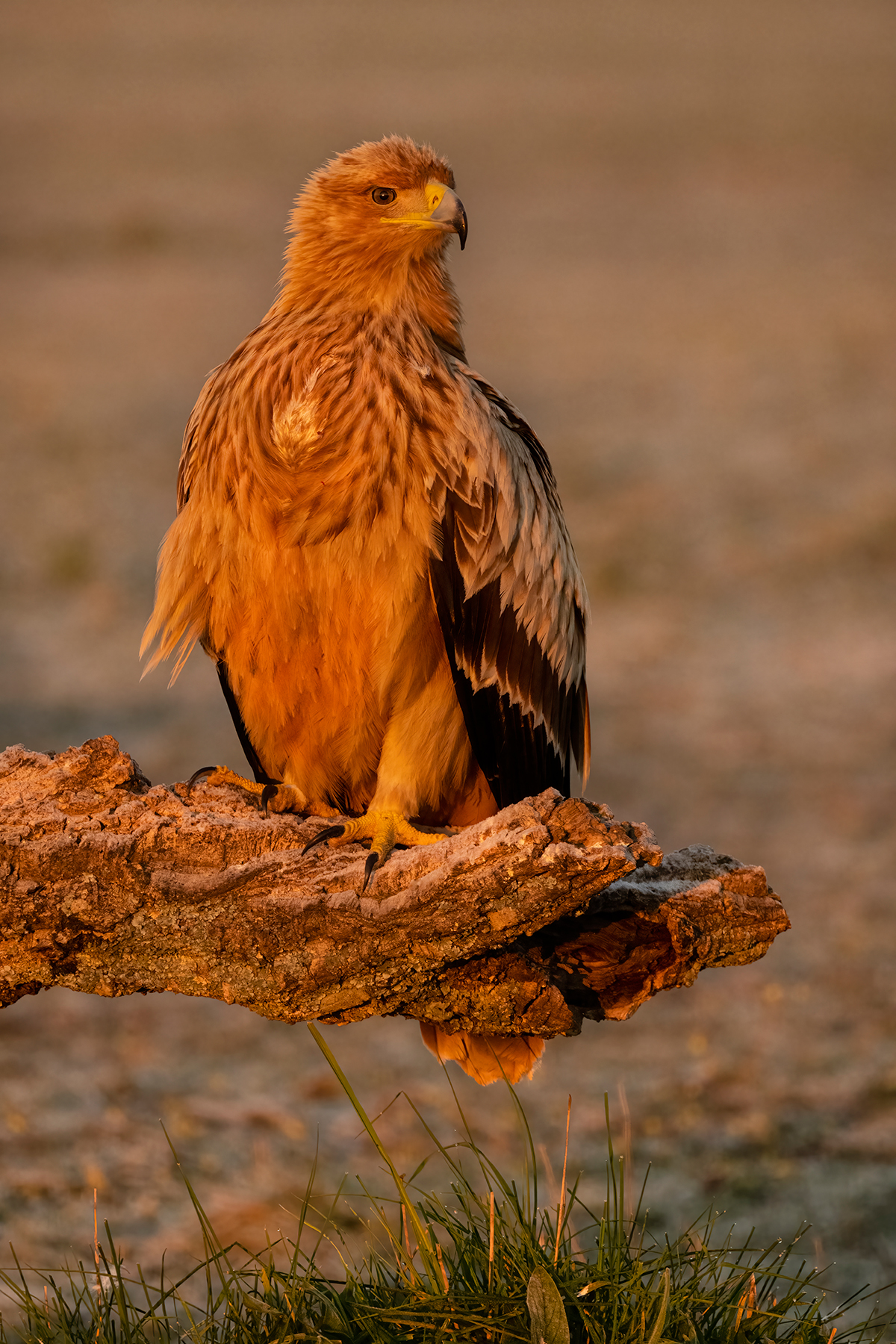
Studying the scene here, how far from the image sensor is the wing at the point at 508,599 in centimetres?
431

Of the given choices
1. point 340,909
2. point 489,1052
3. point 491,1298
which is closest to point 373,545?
point 340,909

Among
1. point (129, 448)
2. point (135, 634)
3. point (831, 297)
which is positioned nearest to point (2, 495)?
point (129, 448)

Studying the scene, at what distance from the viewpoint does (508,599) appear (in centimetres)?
455

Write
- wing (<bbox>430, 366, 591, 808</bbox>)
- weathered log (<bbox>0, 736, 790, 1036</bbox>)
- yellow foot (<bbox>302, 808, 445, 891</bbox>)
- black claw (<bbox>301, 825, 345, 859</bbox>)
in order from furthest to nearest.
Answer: wing (<bbox>430, 366, 591, 808</bbox>)
yellow foot (<bbox>302, 808, 445, 891</bbox>)
black claw (<bbox>301, 825, 345, 859</bbox>)
weathered log (<bbox>0, 736, 790, 1036</bbox>)

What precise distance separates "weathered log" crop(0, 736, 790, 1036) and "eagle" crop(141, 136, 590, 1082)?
0.36m

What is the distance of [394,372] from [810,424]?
48.1ft

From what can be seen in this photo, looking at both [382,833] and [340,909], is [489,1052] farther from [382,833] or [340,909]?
[340,909]

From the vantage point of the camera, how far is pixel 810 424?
1798 cm

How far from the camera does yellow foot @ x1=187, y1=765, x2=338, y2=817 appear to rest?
4461mm

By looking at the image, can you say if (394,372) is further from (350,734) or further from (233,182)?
(233,182)

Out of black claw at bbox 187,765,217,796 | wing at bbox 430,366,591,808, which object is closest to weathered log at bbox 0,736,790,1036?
black claw at bbox 187,765,217,796

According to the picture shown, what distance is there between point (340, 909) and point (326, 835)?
419 mm

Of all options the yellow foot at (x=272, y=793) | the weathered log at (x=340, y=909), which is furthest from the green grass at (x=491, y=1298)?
the yellow foot at (x=272, y=793)

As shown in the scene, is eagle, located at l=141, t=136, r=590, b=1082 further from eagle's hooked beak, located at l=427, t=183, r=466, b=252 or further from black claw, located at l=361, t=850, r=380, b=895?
black claw, located at l=361, t=850, r=380, b=895
